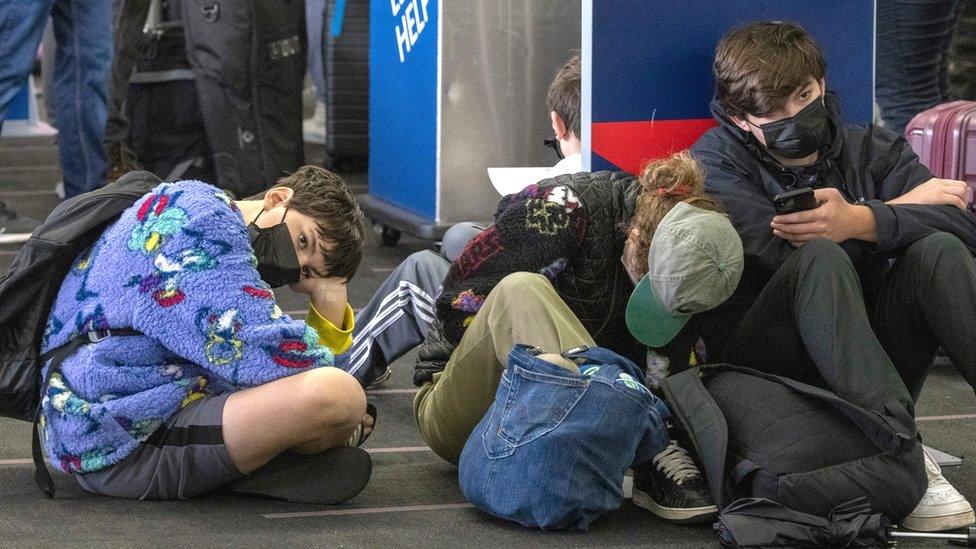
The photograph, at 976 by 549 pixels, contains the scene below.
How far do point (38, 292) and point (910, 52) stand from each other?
2865mm

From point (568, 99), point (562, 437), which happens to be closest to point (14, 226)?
point (568, 99)

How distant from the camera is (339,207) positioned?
2264 mm

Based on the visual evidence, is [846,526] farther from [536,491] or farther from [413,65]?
[413,65]

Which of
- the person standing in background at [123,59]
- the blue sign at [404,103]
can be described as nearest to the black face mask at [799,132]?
the blue sign at [404,103]

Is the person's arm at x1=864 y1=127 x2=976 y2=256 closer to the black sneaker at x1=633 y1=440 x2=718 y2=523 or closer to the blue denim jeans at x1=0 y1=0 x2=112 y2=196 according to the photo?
the black sneaker at x1=633 y1=440 x2=718 y2=523

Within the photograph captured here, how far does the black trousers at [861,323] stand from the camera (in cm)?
215

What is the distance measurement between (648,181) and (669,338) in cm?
26

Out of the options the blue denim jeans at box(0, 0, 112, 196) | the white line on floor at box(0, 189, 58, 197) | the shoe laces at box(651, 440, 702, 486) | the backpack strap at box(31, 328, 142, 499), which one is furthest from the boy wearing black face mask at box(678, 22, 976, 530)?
the white line on floor at box(0, 189, 58, 197)

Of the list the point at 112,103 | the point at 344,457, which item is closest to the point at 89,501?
the point at 344,457

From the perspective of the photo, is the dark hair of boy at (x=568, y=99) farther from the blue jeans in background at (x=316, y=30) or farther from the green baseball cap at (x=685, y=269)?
the blue jeans in background at (x=316, y=30)

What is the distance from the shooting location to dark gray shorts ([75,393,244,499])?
6.97 ft

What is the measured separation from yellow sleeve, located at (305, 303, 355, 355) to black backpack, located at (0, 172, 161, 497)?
37 cm

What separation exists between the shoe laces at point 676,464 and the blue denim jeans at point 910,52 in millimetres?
2197

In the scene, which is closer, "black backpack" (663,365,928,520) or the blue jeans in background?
"black backpack" (663,365,928,520)
